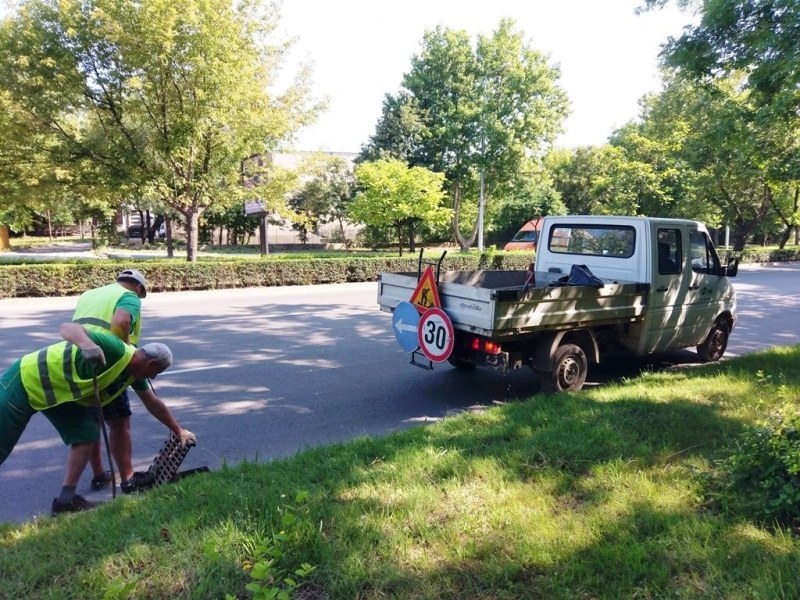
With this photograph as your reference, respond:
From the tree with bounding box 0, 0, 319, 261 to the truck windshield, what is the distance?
11.9 m

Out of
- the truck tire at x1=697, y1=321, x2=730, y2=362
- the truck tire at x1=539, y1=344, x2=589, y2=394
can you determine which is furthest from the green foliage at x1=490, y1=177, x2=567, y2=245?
the truck tire at x1=539, y1=344, x2=589, y2=394

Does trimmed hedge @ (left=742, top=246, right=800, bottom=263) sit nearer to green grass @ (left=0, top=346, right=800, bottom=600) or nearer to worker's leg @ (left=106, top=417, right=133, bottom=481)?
green grass @ (left=0, top=346, right=800, bottom=600)

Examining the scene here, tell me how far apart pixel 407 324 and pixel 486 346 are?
0.91m

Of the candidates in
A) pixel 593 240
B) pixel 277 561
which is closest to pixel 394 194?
pixel 593 240

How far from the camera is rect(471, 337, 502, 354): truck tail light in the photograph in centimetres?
578

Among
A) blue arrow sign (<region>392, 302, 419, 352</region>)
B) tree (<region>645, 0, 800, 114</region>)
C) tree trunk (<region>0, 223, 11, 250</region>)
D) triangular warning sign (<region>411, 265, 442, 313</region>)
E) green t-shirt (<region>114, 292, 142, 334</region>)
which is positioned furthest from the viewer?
tree trunk (<region>0, 223, 11, 250</region>)

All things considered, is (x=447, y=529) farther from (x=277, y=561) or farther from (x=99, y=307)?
(x=99, y=307)

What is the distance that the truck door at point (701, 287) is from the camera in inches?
289

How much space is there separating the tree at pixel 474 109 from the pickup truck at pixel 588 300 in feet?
82.6

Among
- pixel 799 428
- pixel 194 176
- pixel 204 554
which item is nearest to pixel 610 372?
pixel 799 428

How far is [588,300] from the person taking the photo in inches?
237

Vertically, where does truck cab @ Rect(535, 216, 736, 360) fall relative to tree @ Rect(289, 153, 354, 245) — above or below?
below

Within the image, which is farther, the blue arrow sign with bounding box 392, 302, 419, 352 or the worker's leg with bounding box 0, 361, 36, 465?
the blue arrow sign with bounding box 392, 302, 419, 352

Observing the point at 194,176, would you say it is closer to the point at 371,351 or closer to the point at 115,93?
the point at 115,93
